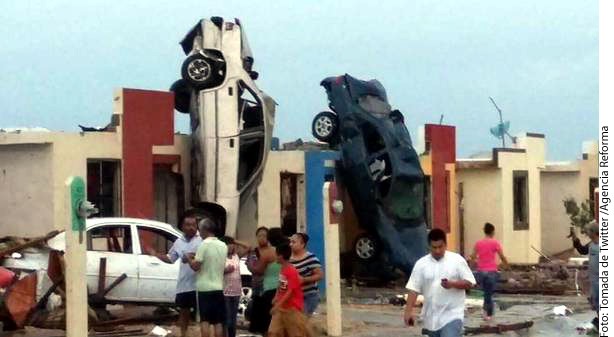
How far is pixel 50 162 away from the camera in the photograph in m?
21.2

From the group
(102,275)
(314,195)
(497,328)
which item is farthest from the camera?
(314,195)

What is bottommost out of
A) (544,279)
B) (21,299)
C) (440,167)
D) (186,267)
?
(544,279)

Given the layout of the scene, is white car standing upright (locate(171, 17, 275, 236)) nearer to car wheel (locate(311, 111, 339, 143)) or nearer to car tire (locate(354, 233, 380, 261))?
car wheel (locate(311, 111, 339, 143))

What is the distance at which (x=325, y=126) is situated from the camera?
28.4 metres

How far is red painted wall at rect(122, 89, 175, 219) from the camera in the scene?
73.2 feet

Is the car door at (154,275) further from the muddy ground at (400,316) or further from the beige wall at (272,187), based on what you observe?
the beige wall at (272,187)

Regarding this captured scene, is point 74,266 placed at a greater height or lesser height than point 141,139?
lesser

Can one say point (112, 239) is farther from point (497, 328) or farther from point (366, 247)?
point (366, 247)

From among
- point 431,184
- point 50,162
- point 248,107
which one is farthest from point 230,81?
point 431,184

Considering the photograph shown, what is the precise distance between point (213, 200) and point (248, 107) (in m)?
2.07

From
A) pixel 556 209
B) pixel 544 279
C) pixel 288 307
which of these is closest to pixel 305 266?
pixel 288 307

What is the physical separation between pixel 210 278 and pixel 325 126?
45.9ft

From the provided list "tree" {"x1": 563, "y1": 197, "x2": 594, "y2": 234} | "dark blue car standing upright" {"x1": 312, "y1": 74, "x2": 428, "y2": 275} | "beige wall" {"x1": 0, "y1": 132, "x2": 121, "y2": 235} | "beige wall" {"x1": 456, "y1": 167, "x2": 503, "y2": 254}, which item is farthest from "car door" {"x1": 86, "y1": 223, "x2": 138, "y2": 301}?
"tree" {"x1": 563, "y1": 197, "x2": 594, "y2": 234}

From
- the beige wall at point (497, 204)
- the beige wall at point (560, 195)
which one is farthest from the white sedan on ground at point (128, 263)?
the beige wall at point (560, 195)
